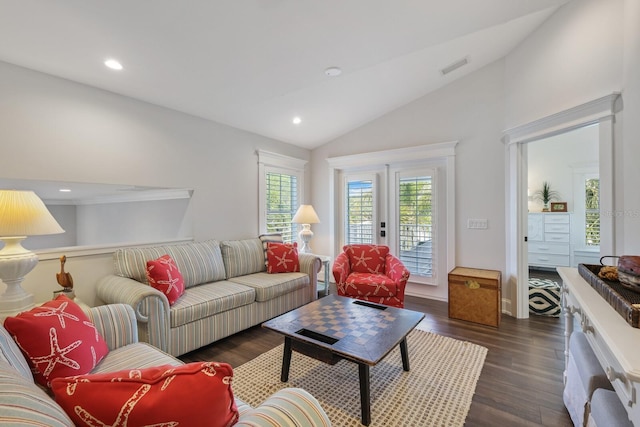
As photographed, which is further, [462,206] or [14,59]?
[462,206]

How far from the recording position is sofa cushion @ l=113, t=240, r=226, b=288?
2742 millimetres

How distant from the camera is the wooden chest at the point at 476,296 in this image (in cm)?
315

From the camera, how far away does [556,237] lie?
5.42 metres

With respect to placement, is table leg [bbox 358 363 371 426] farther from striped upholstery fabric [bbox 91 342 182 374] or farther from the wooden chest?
the wooden chest

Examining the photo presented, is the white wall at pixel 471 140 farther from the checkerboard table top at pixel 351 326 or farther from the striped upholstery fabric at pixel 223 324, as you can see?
the striped upholstery fabric at pixel 223 324

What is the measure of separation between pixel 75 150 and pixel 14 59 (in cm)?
73

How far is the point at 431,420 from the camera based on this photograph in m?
1.78

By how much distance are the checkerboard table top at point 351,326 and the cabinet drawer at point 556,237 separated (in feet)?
15.4

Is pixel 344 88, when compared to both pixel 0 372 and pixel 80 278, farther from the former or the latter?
pixel 0 372

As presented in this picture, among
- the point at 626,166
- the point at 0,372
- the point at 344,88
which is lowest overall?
the point at 0,372

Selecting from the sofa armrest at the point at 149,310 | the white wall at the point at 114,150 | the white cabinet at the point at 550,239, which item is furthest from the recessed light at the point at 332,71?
the white cabinet at the point at 550,239

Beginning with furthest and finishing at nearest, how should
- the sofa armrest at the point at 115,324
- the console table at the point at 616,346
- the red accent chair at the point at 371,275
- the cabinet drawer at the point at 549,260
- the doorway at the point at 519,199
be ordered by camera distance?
the cabinet drawer at the point at 549,260
the red accent chair at the point at 371,275
the doorway at the point at 519,199
the sofa armrest at the point at 115,324
the console table at the point at 616,346

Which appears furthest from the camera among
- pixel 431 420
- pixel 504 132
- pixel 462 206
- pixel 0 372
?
pixel 462 206

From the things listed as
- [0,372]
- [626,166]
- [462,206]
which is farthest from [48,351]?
[462,206]
